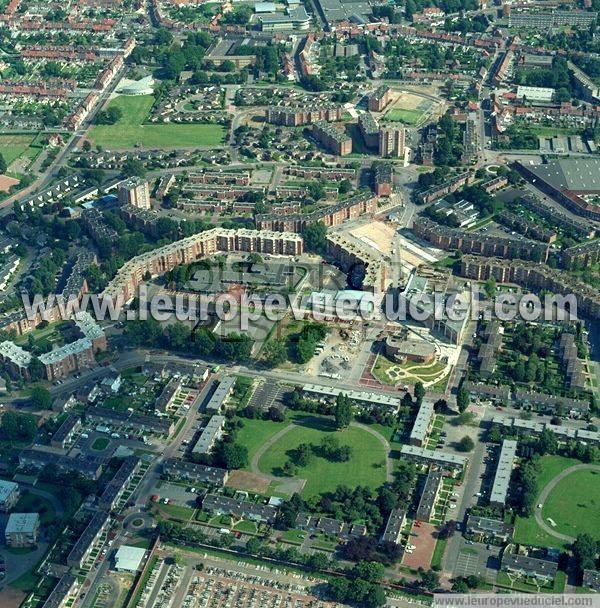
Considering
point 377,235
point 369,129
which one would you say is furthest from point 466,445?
point 369,129

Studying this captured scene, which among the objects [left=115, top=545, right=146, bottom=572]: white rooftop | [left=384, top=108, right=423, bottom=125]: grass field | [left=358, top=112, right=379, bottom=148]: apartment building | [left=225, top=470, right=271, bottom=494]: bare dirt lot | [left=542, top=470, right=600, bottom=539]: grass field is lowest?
[left=225, top=470, right=271, bottom=494]: bare dirt lot

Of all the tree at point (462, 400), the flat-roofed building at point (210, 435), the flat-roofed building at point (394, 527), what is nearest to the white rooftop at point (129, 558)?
the flat-roofed building at point (210, 435)

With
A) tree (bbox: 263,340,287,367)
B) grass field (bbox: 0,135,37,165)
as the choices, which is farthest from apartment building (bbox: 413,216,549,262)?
grass field (bbox: 0,135,37,165)

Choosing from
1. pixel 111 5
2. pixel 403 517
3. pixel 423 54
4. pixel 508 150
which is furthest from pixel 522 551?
pixel 111 5

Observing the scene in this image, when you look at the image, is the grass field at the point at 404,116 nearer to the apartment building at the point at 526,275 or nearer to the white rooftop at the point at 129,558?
the apartment building at the point at 526,275

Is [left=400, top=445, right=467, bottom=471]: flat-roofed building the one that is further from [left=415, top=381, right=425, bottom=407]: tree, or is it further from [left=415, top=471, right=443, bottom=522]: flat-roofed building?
[left=415, top=381, right=425, bottom=407]: tree

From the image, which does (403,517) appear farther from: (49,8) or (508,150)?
(49,8)

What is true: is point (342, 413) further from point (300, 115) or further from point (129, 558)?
point (300, 115)
